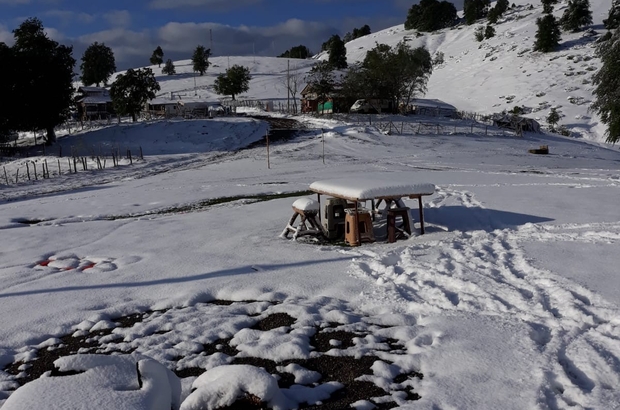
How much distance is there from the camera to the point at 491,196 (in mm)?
16672

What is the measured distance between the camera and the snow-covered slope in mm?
66188

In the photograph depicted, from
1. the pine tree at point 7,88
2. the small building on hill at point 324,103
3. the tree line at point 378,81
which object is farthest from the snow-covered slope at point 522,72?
the pine tree at point 7,88

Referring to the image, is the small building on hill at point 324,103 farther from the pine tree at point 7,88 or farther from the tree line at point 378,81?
the pine tree at point 7,88

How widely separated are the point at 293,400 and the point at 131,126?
4763 centimetres

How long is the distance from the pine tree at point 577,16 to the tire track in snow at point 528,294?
94.8 metres

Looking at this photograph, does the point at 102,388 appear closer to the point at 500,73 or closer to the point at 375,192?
the point at 375,192

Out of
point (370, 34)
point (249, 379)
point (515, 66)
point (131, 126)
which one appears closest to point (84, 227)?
point (249, 379)

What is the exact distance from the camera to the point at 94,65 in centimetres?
10219

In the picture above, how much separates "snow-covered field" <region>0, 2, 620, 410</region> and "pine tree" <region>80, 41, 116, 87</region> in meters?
89.6

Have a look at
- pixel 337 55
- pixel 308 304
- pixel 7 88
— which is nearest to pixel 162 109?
pixel 7 88

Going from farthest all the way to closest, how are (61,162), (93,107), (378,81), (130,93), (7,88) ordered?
(93,107)
(378,81)
(130,93)
(7,88)
(61,162)

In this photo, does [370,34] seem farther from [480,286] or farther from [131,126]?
[480,286]

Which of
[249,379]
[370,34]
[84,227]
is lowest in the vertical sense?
[84,227]

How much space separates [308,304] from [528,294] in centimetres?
307
